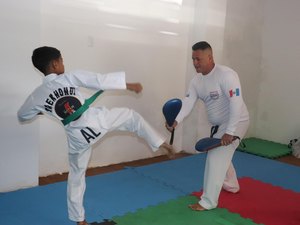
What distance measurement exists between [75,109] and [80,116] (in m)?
0.07

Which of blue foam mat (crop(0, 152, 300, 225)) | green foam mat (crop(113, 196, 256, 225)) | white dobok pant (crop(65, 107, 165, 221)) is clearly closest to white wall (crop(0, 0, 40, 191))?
blue foam mat (crop(0, 152, 300, 225))

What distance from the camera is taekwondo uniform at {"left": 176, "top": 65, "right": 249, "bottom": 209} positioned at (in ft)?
10.9

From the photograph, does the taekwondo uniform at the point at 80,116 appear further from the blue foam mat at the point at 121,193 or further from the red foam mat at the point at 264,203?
the red foam mat at the point at 264,203

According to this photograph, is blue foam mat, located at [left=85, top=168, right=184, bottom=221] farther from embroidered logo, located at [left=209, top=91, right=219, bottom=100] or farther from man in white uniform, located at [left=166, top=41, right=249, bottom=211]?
embroidered logo, located at [left=209, top=91, right=219, bottom=100]

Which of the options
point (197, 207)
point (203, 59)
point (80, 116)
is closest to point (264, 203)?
point (197, 207)

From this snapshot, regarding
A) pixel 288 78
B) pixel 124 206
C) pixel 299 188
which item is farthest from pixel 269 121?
pixel 124 206

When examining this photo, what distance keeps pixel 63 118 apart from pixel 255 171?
10.5ft

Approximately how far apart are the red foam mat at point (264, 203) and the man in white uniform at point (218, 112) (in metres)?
0.31

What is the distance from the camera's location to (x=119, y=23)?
479 cm

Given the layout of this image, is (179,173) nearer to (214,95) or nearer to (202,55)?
(214,95)

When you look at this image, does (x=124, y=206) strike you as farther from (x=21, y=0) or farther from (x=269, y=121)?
(x=269, y=121)

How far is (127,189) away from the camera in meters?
3.98

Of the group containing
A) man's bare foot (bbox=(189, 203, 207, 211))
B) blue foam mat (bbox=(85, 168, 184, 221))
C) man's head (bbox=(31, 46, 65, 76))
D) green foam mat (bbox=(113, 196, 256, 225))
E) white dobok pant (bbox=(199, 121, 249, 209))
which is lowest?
blue foam mat (bbox=(85, 168, 184, 221))

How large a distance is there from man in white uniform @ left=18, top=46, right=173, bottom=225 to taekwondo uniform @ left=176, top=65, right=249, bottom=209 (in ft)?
2.37
